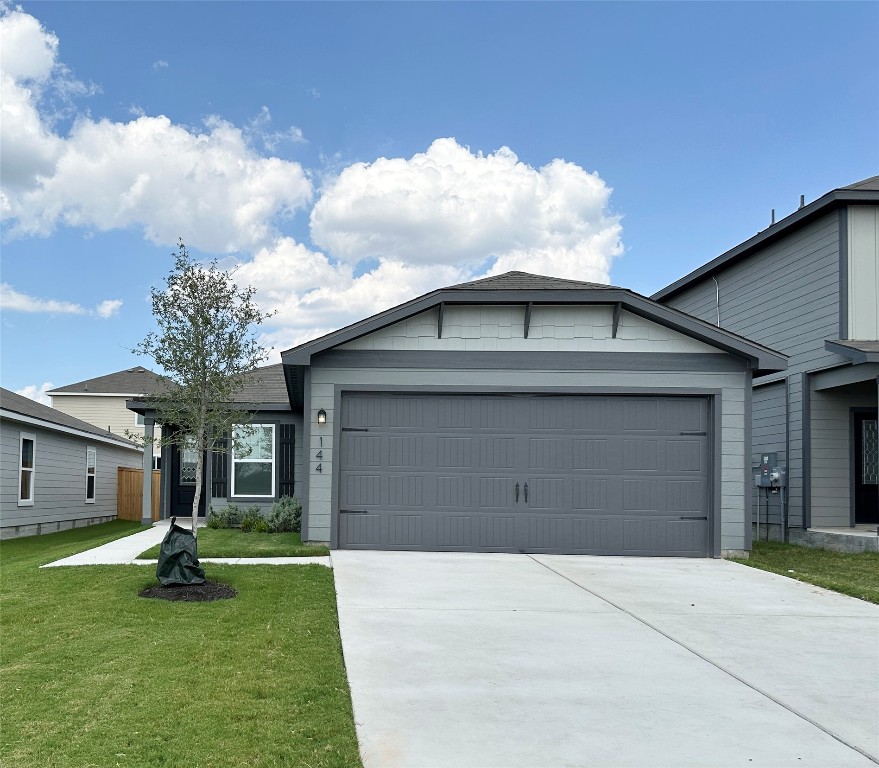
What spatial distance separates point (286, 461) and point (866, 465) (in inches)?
437

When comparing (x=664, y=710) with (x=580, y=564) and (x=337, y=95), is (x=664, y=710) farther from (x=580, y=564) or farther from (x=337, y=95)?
(x=337, y=95)

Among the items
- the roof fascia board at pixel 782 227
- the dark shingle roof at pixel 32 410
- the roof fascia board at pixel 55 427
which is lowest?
the roof fascia board at pixel 55 427

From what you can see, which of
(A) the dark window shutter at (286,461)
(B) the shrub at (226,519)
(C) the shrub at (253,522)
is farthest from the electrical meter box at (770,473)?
(B) the shrub at (226,519)

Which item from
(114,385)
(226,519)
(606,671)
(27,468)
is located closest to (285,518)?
(226,519)

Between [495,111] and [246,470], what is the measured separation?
9.87 m

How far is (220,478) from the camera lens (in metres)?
15.9

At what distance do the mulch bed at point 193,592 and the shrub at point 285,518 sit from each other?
604 cm

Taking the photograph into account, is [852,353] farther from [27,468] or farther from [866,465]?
[27,468]

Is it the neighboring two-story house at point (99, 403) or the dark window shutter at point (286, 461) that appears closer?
the dark window shutter at point (286, 461)

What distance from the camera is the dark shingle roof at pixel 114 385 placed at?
31594 mm

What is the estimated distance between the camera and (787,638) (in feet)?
21.5

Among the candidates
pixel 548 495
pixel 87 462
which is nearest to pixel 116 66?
pixel 87 462

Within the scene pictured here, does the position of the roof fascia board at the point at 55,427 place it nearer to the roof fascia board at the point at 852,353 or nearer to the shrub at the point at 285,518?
the shrub at the point at 285,518

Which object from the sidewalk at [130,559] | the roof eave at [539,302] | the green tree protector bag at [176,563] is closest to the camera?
the green tree protector bag at [176,563]
